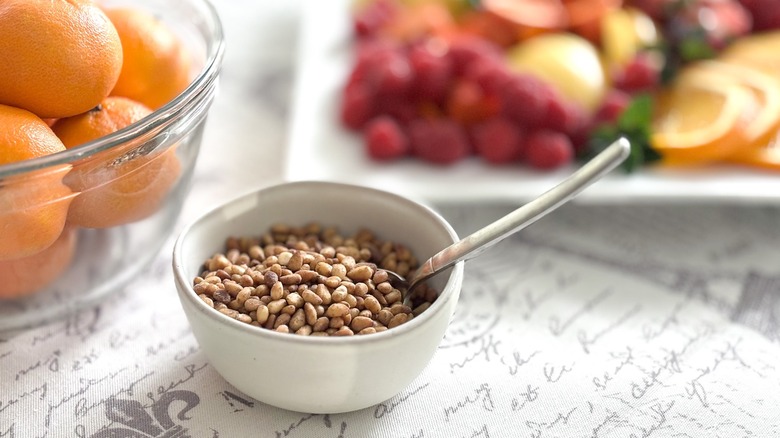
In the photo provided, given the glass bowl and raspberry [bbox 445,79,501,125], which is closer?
the glass bowl

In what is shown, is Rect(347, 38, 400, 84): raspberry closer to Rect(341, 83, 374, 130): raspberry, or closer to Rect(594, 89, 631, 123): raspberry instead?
Rect(341, 83, 374, 130): raspberry

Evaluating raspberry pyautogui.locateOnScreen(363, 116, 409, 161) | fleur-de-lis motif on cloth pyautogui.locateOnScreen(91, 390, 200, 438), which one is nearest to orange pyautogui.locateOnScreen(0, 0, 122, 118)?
fleur-de-lis motif on cloth pyautogui.locateOnScreen(91, 390, 200, 438)

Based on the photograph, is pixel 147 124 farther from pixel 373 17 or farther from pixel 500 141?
pixel 373 17

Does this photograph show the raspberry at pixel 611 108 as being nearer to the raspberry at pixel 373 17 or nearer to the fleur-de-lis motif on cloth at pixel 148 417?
the raspberry at pixel 373 17

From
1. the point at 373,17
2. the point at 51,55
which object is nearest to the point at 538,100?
the point at 373,17

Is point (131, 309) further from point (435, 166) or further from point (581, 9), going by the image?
point (581, 9)

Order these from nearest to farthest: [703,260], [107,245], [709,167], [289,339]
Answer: [289,339]
[107,245]
[703,260]
[709,167]

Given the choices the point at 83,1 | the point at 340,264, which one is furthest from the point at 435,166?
the point at 83,1
